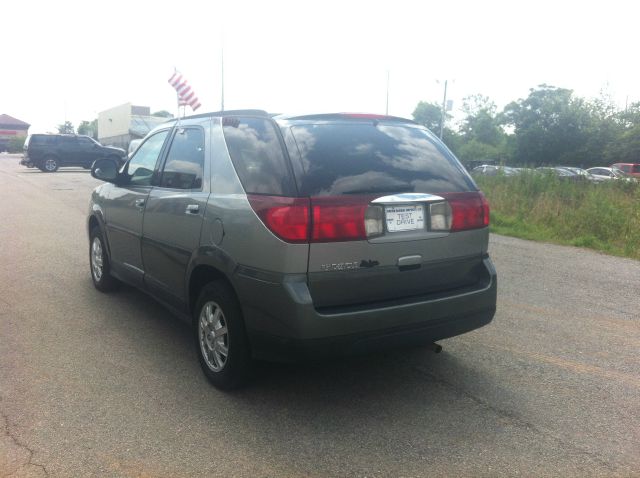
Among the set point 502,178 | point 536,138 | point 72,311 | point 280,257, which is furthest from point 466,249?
point 536,138

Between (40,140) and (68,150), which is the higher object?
(40,140)

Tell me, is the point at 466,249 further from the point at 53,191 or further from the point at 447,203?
the point at 53,191

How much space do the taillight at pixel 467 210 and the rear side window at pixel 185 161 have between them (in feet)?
5.62

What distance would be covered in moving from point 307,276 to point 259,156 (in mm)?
858

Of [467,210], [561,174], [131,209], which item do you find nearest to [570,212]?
[561,174]

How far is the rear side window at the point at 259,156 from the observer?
332 cm

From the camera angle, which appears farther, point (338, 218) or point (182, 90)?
point (182, 90)

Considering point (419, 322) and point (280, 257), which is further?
point (419, 322)

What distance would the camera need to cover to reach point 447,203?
3.61m

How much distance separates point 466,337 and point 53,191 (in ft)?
53.3

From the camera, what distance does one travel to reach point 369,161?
352cm

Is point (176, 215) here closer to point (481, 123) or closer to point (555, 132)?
point (555, 132)

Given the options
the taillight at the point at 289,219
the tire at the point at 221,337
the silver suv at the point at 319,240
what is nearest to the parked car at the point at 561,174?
the silver suv at the point at 319,240

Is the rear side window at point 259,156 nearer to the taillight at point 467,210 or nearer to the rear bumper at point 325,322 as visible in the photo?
the rear bumper at point 325,322
